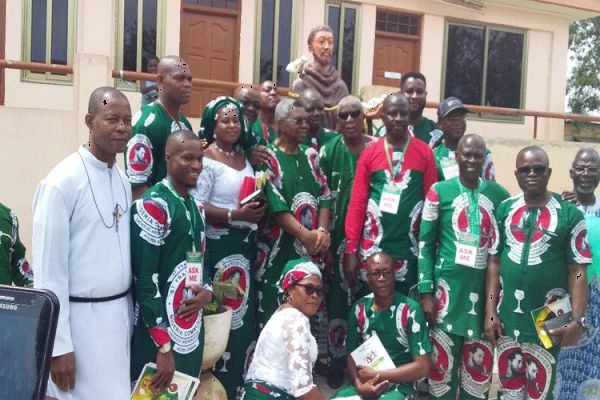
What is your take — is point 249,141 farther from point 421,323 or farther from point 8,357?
point 8,357

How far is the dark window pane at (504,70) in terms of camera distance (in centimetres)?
1342

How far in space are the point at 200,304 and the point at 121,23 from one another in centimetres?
770

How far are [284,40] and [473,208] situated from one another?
7.75m

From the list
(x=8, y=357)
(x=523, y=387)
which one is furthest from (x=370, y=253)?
(x=8, y=357)

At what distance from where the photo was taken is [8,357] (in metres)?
1.87

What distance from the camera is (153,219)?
3254 mm

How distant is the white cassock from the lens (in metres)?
2.82

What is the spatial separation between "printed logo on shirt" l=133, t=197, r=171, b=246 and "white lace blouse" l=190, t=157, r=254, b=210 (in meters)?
0.75

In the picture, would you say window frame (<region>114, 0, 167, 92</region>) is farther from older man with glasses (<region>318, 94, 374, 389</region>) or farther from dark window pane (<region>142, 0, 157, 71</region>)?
older man with glasses (<region>318, 94, 374, 389</region>)

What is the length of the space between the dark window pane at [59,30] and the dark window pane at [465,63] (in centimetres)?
672

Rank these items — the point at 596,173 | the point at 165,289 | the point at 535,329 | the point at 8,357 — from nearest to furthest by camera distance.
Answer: the point at 8,357
the point at 165,289
the point at 535,329
the point at 596,173

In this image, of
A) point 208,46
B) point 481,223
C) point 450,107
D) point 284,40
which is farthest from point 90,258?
point 284,40

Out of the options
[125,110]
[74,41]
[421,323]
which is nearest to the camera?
[125,110]

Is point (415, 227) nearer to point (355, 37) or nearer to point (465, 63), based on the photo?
point (355, 37)
